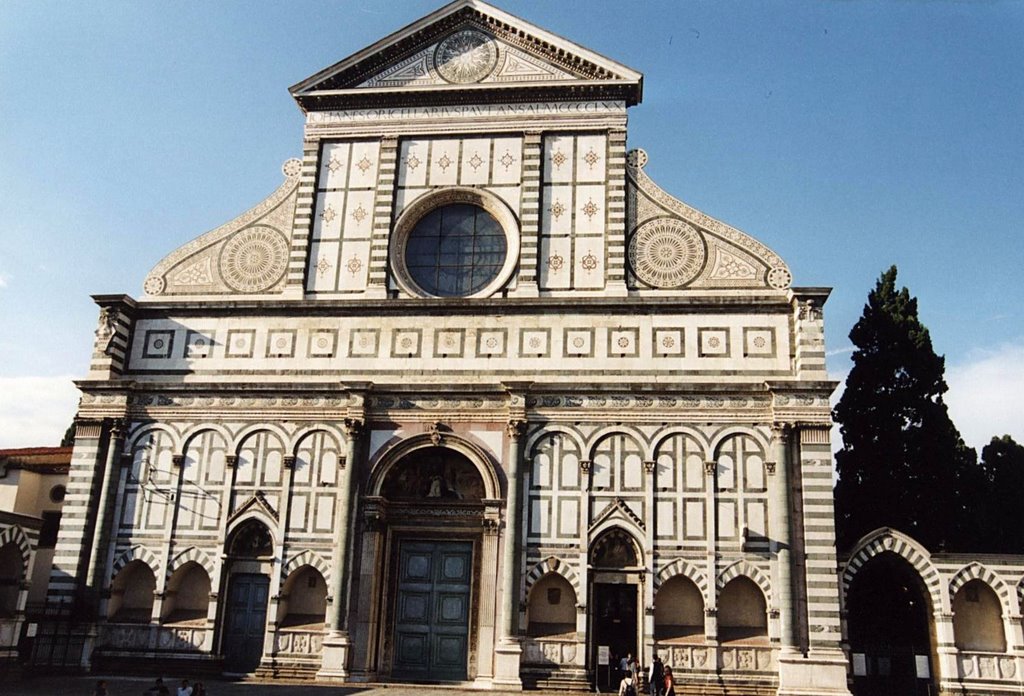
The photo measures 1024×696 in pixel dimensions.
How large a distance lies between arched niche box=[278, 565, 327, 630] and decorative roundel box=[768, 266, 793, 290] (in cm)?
1369

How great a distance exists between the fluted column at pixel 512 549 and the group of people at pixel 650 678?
8.89ft

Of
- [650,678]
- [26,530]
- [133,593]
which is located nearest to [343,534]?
[133,593]

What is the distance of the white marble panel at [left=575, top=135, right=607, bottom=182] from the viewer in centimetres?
2533

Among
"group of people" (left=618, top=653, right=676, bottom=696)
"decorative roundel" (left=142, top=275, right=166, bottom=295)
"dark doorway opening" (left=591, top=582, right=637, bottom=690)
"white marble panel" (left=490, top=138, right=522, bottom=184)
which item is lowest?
"group of people" (left=618, top=653, right=676, bottom=696)

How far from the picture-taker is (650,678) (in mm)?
20703

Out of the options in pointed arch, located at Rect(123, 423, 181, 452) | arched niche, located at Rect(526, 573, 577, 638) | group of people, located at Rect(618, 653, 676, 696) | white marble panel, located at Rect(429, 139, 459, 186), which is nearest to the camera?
group of people, located at Rect(618, 653, 676, 696)

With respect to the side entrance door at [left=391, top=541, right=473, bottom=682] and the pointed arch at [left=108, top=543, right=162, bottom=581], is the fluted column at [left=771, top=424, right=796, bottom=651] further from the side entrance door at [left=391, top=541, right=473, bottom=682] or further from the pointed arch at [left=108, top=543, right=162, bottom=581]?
the pointed arch at [left=108, top=543, right=162, bottom=581]

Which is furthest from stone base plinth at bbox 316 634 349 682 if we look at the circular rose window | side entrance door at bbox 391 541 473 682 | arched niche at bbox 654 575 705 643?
the circular rose window

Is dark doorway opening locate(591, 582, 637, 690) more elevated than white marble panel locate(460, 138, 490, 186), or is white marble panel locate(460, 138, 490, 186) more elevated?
white marble panel locate(460, 138, 490, 186)

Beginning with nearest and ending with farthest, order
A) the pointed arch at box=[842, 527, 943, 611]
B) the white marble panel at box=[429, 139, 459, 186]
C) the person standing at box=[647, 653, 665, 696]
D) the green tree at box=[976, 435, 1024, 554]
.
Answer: the person standing at box=[647, 653, 665, 696]
the pointed arch at box=[842, 527, 943, 611]
the white marble panel at box=[429, 139, 459, 186]
the green tree at box=[976, 435, 1024, 554]

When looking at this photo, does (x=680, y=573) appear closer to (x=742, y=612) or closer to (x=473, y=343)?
(x=742, y=612)

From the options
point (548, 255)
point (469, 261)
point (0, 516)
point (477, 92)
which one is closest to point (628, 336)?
point (548, 255)

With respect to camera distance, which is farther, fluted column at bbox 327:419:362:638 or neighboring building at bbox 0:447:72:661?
neighboring building at bbox 0:447:72:661

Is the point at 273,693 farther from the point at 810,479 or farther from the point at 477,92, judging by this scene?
the point at 477,92
